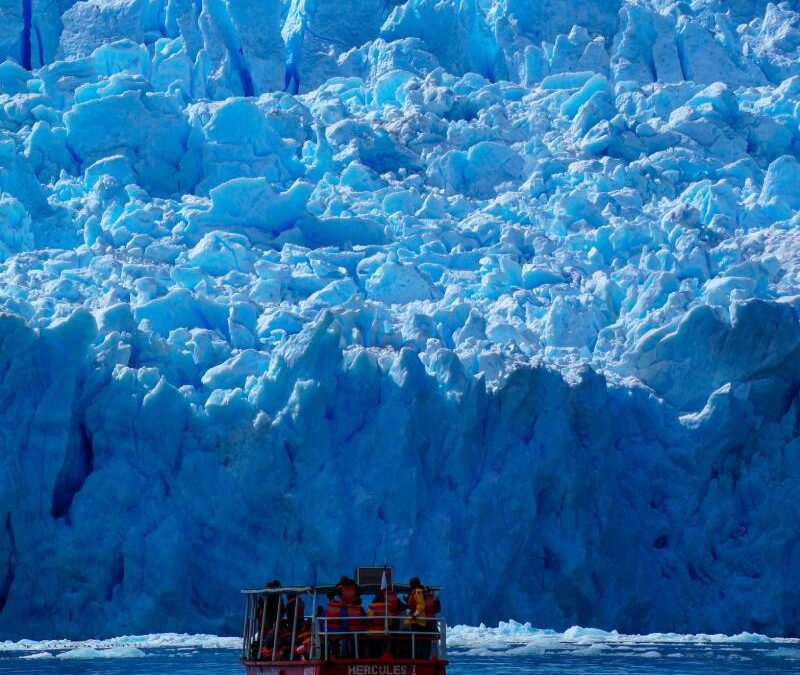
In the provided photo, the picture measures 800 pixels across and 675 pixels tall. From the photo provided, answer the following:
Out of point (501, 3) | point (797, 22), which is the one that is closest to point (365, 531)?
point (501, 3)

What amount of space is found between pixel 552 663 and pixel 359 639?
714 cm

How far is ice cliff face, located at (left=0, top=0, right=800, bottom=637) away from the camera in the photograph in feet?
76.9

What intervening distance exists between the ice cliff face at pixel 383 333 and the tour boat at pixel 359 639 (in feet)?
28.9

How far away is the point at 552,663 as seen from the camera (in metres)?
20.1

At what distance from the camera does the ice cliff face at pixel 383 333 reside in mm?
23438

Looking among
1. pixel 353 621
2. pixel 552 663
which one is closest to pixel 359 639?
pixel 353 621

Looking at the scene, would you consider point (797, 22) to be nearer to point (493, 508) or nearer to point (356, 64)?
point (356, 64)

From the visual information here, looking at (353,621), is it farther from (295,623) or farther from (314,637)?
(295,623)

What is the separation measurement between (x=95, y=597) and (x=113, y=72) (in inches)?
539

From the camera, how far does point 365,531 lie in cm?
2359

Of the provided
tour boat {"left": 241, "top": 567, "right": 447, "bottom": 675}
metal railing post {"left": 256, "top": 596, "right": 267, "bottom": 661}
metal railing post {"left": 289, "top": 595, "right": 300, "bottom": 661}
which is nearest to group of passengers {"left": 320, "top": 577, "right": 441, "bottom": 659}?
tour boat {"left": 241, "top": 567, "right": 447, "bottom": 675}

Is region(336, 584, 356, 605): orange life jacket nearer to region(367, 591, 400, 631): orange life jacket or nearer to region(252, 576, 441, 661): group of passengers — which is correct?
region(252, 576, 441, 661): group of passengers

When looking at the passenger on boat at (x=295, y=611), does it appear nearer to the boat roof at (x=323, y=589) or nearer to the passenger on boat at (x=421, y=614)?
the boat roof at (x=323, y=589)

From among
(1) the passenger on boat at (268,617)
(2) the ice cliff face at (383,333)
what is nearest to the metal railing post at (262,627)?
(1) the passenger on boat at (268,617)
